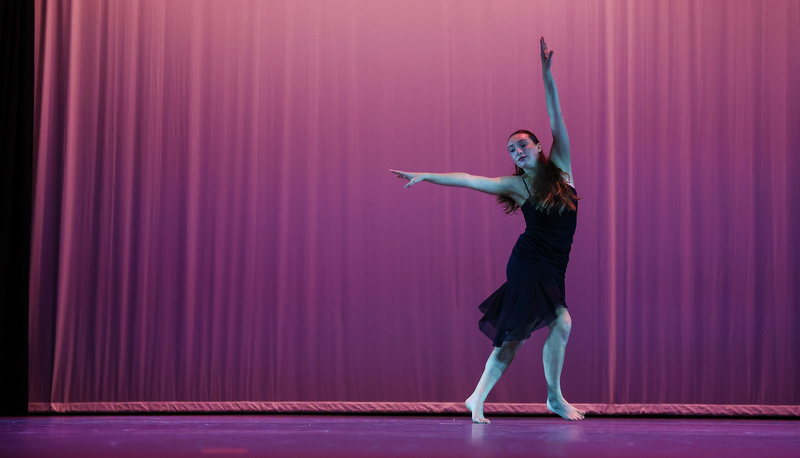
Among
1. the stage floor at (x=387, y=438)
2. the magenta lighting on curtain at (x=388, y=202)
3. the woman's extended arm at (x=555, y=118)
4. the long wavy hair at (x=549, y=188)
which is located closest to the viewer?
the stage floor at (x=387, y=438)

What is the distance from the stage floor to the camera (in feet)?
7.32

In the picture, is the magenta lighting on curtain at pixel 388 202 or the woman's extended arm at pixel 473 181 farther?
the magenta lighting on curtain at pixel 388 202

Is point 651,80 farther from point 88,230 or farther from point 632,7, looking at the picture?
point 88,230

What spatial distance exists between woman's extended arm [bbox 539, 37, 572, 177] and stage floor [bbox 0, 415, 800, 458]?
1.13 m

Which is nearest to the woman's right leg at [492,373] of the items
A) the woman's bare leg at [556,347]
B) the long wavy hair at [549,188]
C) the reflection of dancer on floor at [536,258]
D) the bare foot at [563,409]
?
the reflection of dancer on floor at [536,258]

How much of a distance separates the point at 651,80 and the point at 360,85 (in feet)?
5.39

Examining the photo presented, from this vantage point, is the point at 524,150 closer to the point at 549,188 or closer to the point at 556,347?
the point at 549,188

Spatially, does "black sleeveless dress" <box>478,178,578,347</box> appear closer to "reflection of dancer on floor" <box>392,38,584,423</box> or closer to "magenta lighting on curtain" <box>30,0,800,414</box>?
"reflection of dancer on floor" <box>392,38,584,423</box>

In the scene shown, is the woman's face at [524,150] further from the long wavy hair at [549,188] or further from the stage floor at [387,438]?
the stage floor at [387,438]

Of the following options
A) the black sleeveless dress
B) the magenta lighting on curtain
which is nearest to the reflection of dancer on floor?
the black sleeveless dress

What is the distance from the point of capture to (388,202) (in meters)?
4.25

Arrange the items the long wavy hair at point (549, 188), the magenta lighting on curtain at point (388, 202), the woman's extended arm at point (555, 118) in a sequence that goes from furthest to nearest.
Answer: the magenta lighting on curtain at point (388, 202) → the long wavy hair at point (549, 188) → the woman's extended arm at point (555, 118)

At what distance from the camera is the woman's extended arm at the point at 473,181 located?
3059 millimetres

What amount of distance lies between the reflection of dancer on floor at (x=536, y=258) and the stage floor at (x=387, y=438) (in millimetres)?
261
